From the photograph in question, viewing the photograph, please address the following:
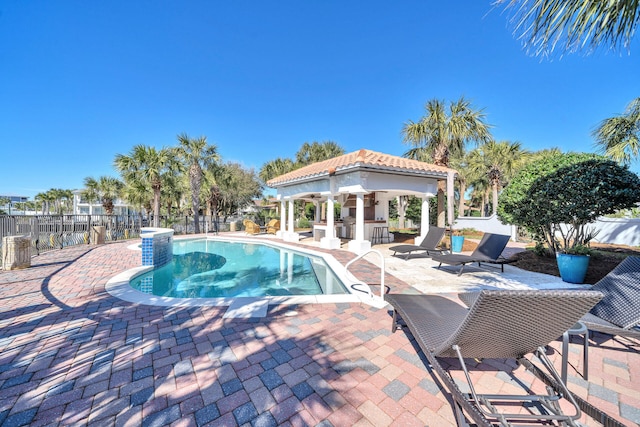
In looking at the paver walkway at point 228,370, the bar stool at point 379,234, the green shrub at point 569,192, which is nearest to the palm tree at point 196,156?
the bar stool at point 379,234

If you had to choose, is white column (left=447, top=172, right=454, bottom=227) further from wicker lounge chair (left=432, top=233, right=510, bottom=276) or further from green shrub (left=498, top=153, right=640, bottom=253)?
wicker lounge chair (left=432, top=233, right=510, bottom=276)

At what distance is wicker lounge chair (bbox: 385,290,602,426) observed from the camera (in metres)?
1.75

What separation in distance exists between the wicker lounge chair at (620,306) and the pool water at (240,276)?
13.8 feet

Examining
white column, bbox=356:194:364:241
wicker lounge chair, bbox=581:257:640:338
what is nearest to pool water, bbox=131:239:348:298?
white column, bbox=356:194:364:241

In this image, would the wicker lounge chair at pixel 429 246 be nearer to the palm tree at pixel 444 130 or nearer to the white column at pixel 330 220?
the white column at pixel 330 220

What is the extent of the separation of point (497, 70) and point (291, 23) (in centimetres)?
1058

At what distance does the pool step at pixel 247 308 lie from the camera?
393 centimetres

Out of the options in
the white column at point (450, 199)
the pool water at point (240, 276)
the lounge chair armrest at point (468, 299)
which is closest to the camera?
the lounge chair armrest at point (468, 299)

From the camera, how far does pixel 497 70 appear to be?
1173 cm

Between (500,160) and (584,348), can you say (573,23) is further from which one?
(500,160)

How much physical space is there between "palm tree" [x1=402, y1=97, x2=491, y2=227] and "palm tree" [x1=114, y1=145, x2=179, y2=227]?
58.7 ft

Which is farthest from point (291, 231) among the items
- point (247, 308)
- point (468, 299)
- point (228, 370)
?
point (228, 370)

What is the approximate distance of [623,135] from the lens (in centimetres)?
812

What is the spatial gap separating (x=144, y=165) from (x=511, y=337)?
74.3 feet
